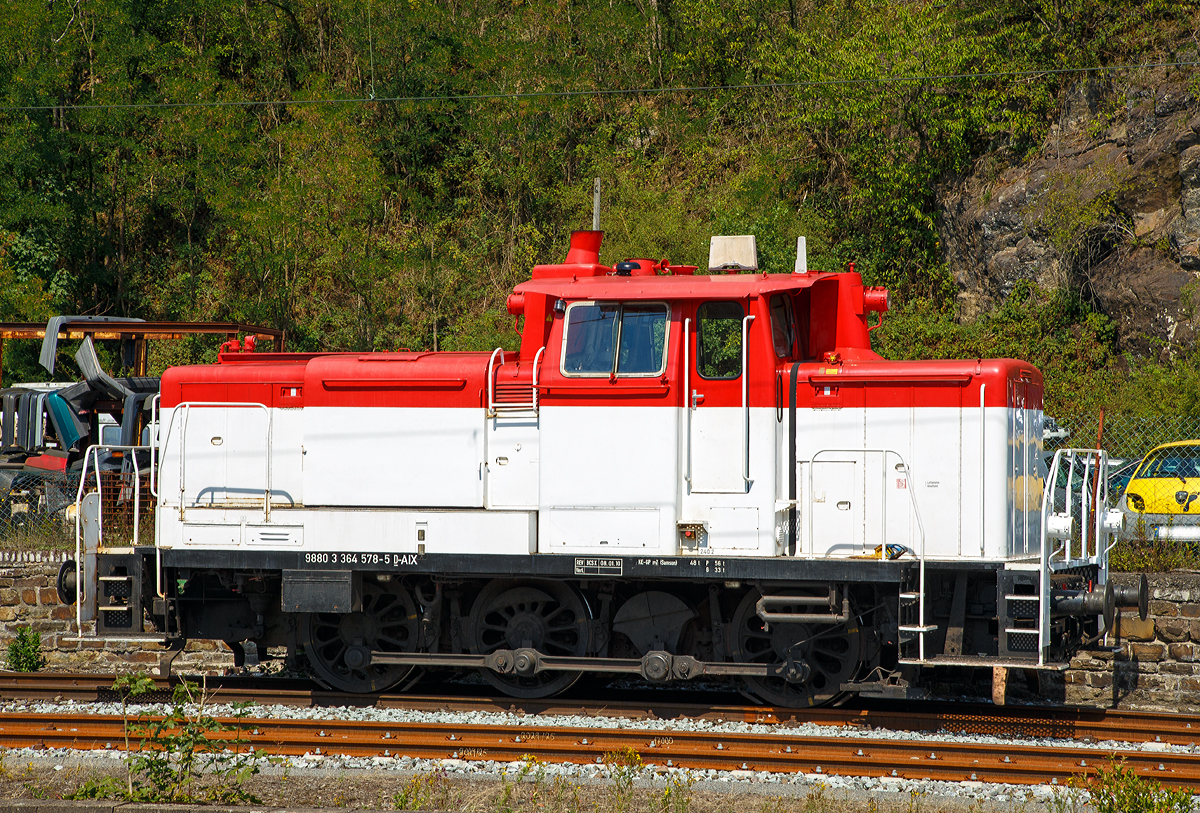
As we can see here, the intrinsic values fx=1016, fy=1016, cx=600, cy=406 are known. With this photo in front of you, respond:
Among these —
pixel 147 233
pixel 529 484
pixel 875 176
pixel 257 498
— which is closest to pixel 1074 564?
pixel 529 484

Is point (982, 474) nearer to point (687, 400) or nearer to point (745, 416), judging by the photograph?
point (745, 416)

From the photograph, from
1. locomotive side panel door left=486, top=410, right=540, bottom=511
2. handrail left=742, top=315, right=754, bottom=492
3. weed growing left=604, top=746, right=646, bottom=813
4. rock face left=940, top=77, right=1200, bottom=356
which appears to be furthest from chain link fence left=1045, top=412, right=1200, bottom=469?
weed growing left=604, top=746, right=646, bottom=813

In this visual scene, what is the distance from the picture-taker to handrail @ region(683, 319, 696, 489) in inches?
322

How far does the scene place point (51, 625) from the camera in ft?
37.1

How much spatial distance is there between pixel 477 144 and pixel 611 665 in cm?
2191

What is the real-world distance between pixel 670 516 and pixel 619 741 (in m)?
1.78

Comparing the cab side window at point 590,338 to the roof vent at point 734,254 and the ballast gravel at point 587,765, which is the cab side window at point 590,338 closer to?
the roof vent at point 734,254

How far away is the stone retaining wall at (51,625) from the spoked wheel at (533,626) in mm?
3860

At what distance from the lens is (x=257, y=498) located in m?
9.04

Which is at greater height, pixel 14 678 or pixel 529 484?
pixel 529 484

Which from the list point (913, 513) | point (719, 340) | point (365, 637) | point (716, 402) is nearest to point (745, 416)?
point (716, 402)

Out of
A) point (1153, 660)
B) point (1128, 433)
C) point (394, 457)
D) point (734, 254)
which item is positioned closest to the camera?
point (394, 457)

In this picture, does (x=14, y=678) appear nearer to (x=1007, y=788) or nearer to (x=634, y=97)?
(x=1007, y=788)

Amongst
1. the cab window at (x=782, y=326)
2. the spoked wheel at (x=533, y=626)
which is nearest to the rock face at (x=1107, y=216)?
the cab window at (x=782, y=326)
